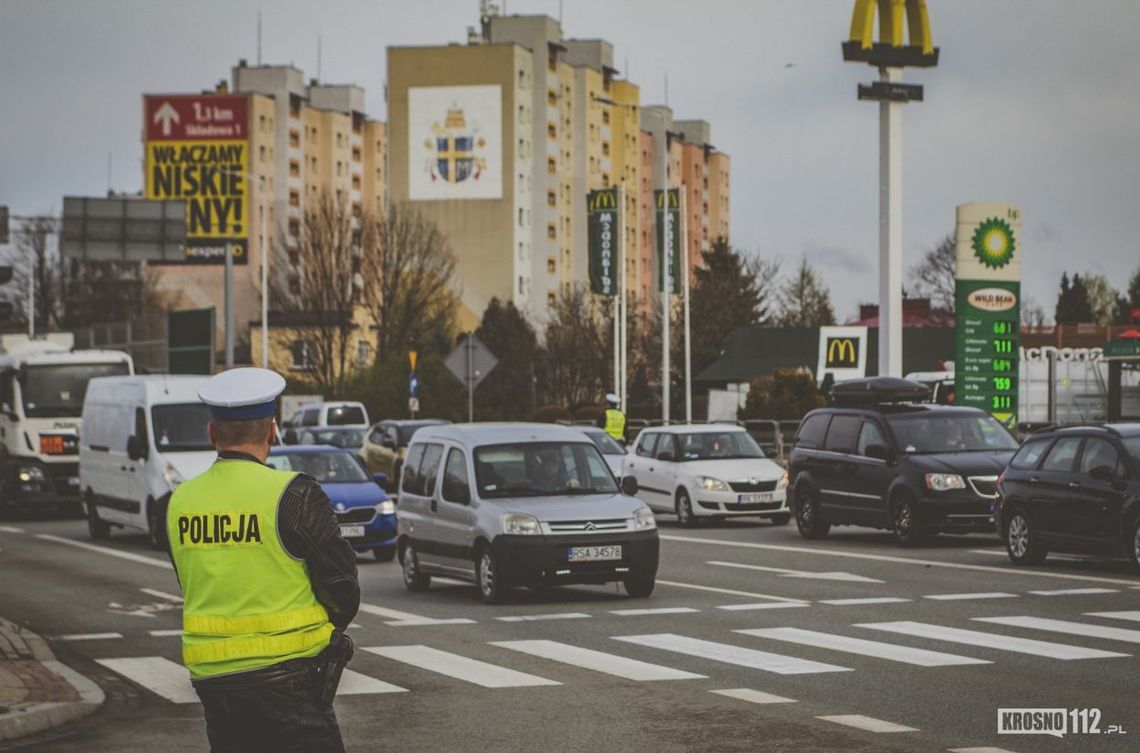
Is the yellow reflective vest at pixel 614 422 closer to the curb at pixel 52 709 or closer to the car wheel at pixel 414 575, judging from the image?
the car wheel at pixel 414 575

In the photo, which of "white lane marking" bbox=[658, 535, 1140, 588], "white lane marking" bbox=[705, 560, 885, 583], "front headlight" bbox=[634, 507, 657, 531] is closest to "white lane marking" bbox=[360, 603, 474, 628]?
"front headlight" bbox=[634, 507, 657, 531]

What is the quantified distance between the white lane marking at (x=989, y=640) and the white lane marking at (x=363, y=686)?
14.0 feet

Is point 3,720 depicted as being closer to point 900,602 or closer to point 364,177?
point 900,602

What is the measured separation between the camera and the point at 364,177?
578 feet

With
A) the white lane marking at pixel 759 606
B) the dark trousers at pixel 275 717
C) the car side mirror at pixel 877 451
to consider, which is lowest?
the white lane marking at pixel 759 606

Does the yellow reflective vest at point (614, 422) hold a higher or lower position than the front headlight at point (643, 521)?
higher

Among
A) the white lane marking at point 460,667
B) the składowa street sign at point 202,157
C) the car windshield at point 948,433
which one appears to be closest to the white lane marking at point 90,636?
the white lane marking at point 460,667

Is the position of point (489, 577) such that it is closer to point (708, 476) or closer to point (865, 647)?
point (865, 647)

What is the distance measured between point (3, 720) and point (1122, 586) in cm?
1131

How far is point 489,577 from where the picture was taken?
61.1 feet

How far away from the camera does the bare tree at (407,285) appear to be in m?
95.6

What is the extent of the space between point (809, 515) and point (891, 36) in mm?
14813

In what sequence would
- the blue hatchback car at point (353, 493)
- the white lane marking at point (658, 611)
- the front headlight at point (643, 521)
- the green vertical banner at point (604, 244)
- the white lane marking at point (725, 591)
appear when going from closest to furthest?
the white lane marking at point (658, 611), the white lane marking at point (725, 591), the front headlight at point (643, 521), the blue hatchback car at point (353, 493), the green vertical banner at point (604, 244)

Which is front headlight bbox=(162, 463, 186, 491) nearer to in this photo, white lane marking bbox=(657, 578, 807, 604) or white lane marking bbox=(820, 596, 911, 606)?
white lane marking bbox=(657, 578, 807, 604)
